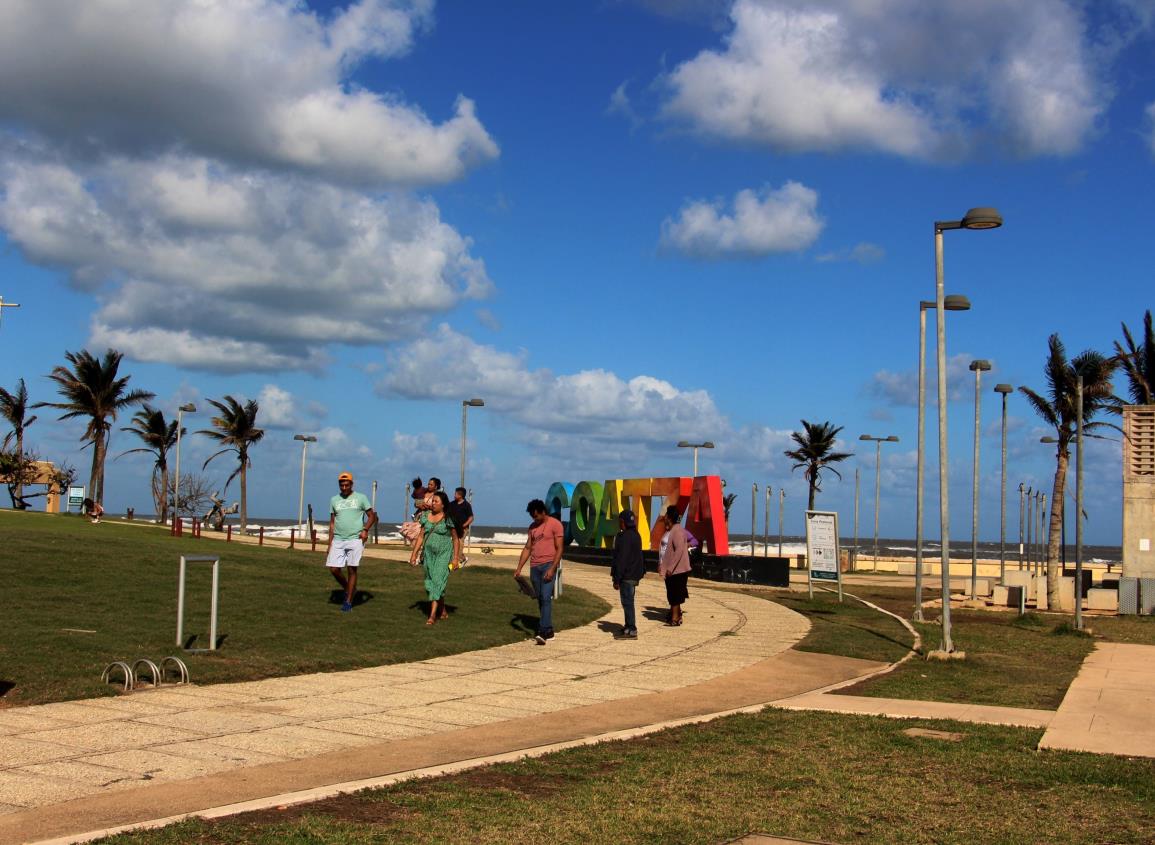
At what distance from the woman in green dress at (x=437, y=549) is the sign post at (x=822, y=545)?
11968 millimetres

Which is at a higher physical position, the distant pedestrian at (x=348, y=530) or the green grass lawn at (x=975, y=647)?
the distant pedestrian at (x=348, y=530)

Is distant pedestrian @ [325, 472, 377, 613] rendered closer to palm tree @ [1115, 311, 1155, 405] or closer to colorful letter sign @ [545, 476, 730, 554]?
colorful letter sign @ [545, 476, 730, 554]

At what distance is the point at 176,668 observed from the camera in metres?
10.9

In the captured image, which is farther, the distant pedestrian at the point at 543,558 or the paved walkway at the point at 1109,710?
the distant pedestrian at the point at 543,558

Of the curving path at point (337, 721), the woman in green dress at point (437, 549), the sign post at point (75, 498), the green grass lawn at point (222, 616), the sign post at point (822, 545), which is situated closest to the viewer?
the curving path at point (337, 721)

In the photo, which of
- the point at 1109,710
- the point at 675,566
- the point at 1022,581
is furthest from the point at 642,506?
the point at 1109,710

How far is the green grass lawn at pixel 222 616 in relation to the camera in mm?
11000

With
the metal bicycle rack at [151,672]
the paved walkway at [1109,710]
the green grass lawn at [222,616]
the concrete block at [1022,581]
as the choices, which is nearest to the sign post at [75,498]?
the green grass lawn at [222,616]

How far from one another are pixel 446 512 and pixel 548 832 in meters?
10.5

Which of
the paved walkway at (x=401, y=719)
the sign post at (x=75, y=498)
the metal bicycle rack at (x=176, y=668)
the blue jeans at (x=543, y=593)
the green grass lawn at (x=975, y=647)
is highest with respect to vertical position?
the sign post at (x=75, y=498)

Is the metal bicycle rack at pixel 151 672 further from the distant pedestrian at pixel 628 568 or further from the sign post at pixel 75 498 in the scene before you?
the sign post at pixel 75 498

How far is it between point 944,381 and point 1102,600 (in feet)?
52.9

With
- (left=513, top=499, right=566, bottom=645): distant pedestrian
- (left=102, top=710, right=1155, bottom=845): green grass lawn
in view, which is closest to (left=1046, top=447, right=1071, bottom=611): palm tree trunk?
(left=513, top=499, right=566, bottom=645): distant pedestrian

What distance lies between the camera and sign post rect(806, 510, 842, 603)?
25.5m
